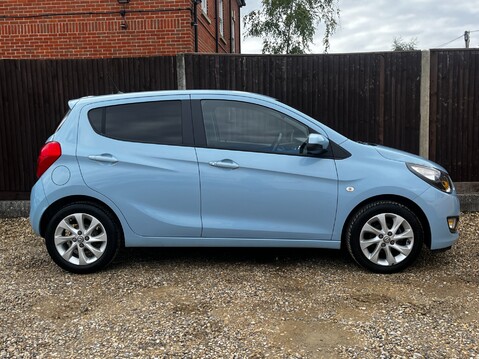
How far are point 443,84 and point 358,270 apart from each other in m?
4.02

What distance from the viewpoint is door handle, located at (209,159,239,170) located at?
13.8 feet

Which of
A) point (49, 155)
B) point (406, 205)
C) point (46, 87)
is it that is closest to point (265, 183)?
point (406, 205)

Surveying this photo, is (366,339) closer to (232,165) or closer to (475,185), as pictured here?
(232,165)

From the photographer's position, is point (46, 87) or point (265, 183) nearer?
point (265, 183)

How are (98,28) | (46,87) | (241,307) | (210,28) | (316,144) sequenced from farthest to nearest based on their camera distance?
(210,28)
(98,28)
(46,87)
(316,144)
(241,307)

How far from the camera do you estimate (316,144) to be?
4.14 metres

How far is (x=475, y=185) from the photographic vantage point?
7.07 m

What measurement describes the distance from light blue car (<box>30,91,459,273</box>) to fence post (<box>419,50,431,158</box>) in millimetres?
2875

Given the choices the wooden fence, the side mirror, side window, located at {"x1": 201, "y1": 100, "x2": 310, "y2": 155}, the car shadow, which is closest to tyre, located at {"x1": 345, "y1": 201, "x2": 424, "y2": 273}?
the car shadow

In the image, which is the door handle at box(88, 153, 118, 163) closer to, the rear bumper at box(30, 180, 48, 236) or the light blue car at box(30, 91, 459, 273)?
the light blue car at box(30, 91, 459, 273)

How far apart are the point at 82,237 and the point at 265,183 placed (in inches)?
70.7

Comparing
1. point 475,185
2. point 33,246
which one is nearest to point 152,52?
point 33,246

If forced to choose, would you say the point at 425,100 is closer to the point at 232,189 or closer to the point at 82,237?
the point at 232,189

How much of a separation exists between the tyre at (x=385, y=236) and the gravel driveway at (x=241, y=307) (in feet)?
0.48
